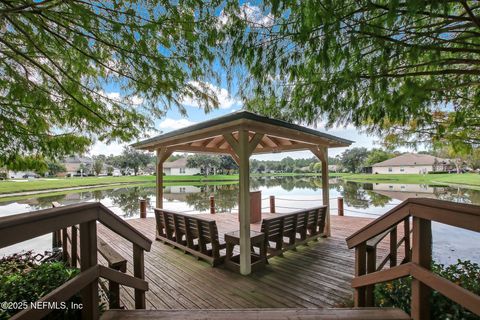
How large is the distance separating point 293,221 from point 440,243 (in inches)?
152

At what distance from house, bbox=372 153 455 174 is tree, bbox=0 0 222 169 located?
5619 cm

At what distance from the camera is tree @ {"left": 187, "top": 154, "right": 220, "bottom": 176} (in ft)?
163

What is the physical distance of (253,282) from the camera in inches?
141

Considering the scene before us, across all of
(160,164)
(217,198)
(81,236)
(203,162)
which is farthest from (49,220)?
(203,162)

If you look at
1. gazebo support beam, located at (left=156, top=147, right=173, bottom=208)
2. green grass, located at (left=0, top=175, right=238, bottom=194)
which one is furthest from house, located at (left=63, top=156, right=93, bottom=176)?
gazebo support beam, located at (left=156, top=147, right=173, bottom=208)

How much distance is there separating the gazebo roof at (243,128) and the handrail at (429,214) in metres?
2.20

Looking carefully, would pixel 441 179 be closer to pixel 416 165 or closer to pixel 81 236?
pixel 416 165

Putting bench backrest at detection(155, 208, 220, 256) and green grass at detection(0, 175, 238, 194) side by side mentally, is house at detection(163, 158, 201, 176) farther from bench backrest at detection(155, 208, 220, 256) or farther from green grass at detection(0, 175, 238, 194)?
bench backrest at detection(155, 208, 220, 256)

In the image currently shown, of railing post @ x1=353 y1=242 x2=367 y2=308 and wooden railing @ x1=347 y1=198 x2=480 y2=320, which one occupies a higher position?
→ wooden railing @ x1=347 y1=198 x2=480 y2=320

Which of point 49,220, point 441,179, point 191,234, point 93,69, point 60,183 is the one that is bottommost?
point 441,179

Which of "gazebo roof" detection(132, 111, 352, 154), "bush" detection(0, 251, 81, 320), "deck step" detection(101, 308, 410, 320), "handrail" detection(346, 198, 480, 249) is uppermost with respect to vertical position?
"gazebo roof" detection(132, 111, 352, 154)

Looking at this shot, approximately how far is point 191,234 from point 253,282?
177 cm

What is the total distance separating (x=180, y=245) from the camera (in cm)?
501

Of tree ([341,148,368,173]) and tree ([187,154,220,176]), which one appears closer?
tree ([187,154,220,176])
